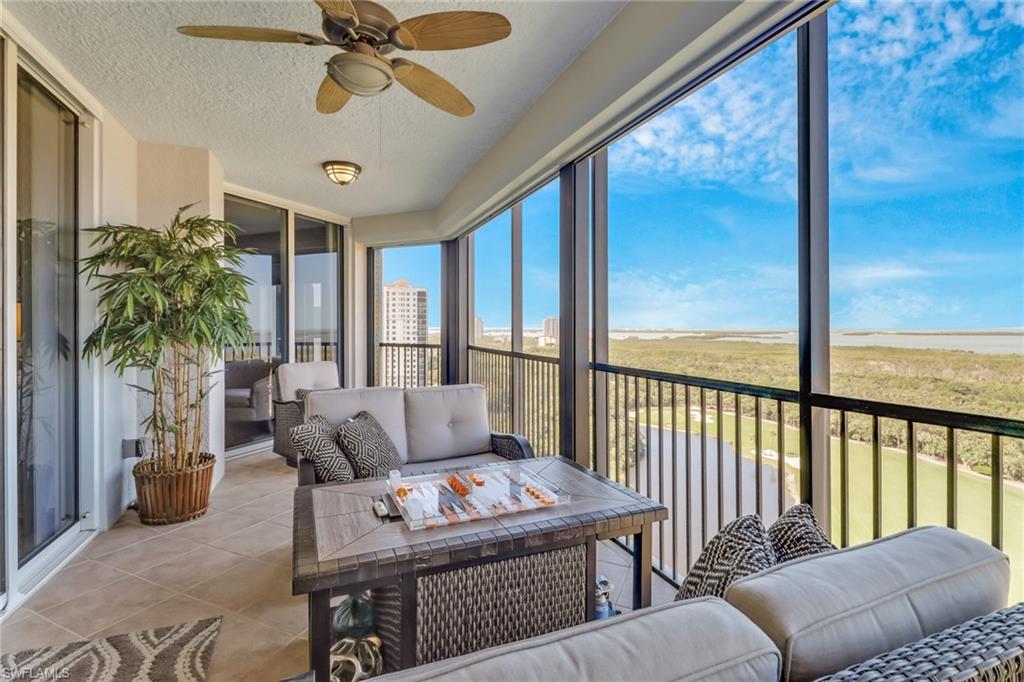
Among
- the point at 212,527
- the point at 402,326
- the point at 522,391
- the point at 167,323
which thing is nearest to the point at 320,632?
the point at 212,527

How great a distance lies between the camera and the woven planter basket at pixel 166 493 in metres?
3.01

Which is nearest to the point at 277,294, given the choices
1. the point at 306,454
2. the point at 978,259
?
the point at 306,454

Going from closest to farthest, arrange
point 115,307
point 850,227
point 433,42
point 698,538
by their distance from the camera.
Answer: point 850,227 → point 433,42 → point 698,538 → point 115,307

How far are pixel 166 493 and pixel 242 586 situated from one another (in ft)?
3.79

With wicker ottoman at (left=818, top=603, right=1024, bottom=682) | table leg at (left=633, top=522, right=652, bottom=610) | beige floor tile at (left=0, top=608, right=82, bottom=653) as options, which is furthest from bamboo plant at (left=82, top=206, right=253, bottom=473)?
wicker ottoman at (left=818, top=603, right=1024, bottom=682)

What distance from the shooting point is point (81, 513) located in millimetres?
2865

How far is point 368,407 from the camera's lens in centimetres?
279

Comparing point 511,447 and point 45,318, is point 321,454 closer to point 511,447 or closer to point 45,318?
point 511,447

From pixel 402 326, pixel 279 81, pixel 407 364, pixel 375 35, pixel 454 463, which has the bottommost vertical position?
pixel 454 463

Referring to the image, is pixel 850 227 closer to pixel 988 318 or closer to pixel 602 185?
pixel 988 318

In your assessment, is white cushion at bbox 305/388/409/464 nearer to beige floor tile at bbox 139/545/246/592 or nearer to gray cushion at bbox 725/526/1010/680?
beige floor tile at bbox 139/545/246/592

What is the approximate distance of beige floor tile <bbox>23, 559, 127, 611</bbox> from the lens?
7.22ft

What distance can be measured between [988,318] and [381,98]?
3.00 meters

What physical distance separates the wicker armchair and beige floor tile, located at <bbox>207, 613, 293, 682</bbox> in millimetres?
2134
